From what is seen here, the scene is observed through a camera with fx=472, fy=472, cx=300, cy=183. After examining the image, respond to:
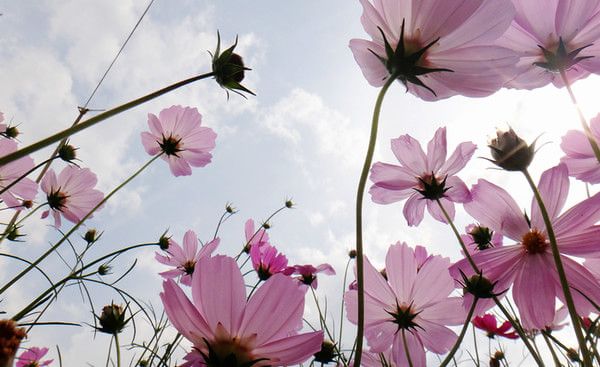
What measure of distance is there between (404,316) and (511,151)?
38 centimetres

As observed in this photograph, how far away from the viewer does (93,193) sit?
1568 millimetres

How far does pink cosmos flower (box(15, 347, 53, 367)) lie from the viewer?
1.15 m

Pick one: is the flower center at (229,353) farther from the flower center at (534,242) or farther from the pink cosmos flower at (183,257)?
the pink cosmos flower at (183,257)

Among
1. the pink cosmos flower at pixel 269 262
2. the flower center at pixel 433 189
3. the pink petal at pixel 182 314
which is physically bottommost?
the pink petal at pixel 182 314

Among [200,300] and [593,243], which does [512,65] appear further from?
[200,300]

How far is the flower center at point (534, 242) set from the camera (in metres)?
0.65

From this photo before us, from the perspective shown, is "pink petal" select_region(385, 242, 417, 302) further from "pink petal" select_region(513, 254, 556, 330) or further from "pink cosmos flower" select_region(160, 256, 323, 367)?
"pink cosmos flower" select_region(160, 256, 323, 367)

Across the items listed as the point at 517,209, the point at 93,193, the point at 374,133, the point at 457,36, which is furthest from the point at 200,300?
the point at 93,193

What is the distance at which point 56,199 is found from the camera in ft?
4.82

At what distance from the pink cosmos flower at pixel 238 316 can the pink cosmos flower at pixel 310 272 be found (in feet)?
2.29

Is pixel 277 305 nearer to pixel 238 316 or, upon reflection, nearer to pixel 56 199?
pixel 238 316

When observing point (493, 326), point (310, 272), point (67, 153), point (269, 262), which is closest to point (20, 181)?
point (67, 153)

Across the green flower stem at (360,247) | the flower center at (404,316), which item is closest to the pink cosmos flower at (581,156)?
the flower center at (404,316)

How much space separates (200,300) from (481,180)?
18.9 inches
